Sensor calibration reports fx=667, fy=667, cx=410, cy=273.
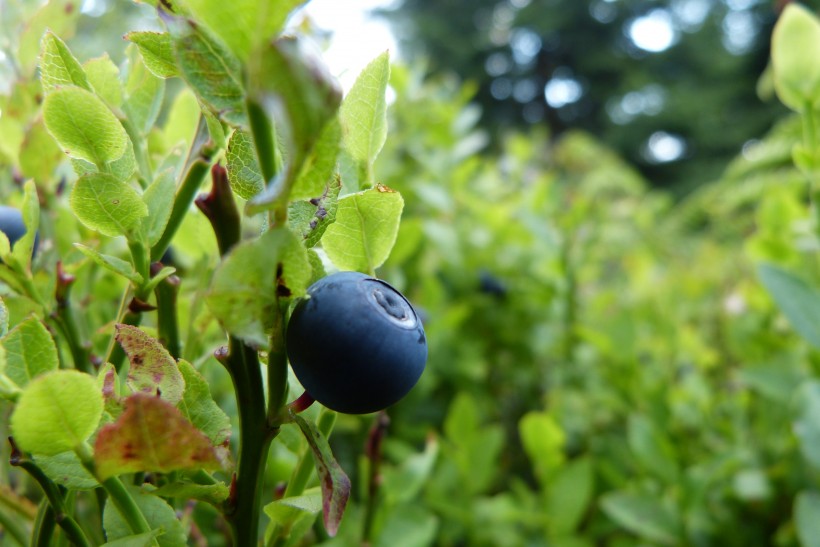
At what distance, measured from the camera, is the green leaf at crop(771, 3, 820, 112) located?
29.3 inches

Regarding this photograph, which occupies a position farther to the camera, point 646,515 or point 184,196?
point 646,515

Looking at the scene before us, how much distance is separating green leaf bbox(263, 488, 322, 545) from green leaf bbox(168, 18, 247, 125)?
0.20 metres

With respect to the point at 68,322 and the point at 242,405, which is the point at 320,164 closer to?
the point at 242,405

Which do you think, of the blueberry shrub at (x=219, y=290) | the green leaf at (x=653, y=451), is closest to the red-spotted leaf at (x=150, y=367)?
the blueberry shrub at (x=219, y=290)

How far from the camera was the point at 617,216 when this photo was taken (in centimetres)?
291

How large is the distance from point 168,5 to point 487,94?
16841mm

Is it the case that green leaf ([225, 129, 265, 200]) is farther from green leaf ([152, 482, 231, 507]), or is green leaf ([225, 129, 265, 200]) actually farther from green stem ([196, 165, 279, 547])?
green leaf ([152, 482, 231, 507])

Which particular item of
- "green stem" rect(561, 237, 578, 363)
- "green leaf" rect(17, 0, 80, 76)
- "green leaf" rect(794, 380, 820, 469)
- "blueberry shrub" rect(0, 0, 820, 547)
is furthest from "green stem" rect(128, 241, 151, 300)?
"green stem" rect(561, 237, 578, 363)

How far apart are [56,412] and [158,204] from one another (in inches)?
5.1

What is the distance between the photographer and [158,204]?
38cm

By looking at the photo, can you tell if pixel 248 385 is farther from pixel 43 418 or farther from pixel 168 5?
pixel 168 5

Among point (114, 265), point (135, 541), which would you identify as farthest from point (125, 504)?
point (114, 265)

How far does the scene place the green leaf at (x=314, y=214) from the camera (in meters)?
0.33

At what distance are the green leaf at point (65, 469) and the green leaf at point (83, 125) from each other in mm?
157
